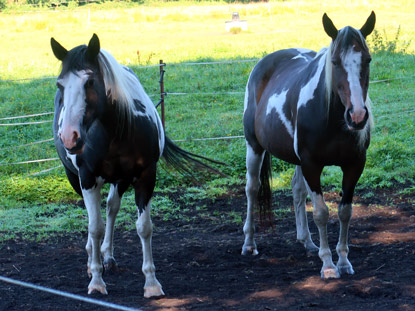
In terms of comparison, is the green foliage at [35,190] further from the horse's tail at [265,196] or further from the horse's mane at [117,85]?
the horse's mane at [117,85]

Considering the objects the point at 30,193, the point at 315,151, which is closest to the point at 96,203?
the point at 315,151

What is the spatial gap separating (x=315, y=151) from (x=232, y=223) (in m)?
2.43

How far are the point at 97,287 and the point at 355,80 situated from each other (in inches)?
100

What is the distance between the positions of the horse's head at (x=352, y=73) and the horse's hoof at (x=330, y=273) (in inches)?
50.9

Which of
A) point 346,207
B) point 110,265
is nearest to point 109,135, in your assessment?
point 110,265

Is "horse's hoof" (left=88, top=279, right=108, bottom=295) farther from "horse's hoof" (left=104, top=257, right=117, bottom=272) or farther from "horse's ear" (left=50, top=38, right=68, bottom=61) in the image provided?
"horse's ear" (left=50, top=38, right=68, bottom=61)

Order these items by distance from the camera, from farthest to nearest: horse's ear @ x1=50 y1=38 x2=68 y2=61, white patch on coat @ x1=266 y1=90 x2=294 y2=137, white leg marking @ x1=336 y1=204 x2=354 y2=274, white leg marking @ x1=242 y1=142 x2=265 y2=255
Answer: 1. white leg marking @ x1=242 y1=142 x2=265 y2=255
2. white patch on coat @ x1=266 y1=90 x2=294 y2=137
3. white leg marking @ x1=336 y1=204 x2=354 y2=274
4. horse's ear @ x1=50 y1=38 x2=68 y2=61

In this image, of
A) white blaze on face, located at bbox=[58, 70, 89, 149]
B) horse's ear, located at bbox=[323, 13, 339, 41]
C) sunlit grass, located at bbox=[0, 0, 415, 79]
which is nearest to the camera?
white blaze on face, located at bbox=[58, 70, 89, 149]

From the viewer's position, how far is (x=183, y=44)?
19891mm

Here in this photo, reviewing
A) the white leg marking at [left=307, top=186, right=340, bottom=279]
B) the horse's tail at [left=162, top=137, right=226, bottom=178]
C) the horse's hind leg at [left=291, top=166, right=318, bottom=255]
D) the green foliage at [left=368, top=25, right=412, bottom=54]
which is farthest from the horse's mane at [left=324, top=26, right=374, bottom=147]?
the green foliage at [left=368, top=25, right=412, bottom=54]

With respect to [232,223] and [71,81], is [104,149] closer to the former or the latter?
[71,81]

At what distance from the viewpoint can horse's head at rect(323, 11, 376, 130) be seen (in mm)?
4262

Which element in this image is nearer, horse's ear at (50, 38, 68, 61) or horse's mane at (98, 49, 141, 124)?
horse's ear at (50, 38, 68, 61)

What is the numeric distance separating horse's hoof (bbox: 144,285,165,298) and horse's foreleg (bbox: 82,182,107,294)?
1.20ft
